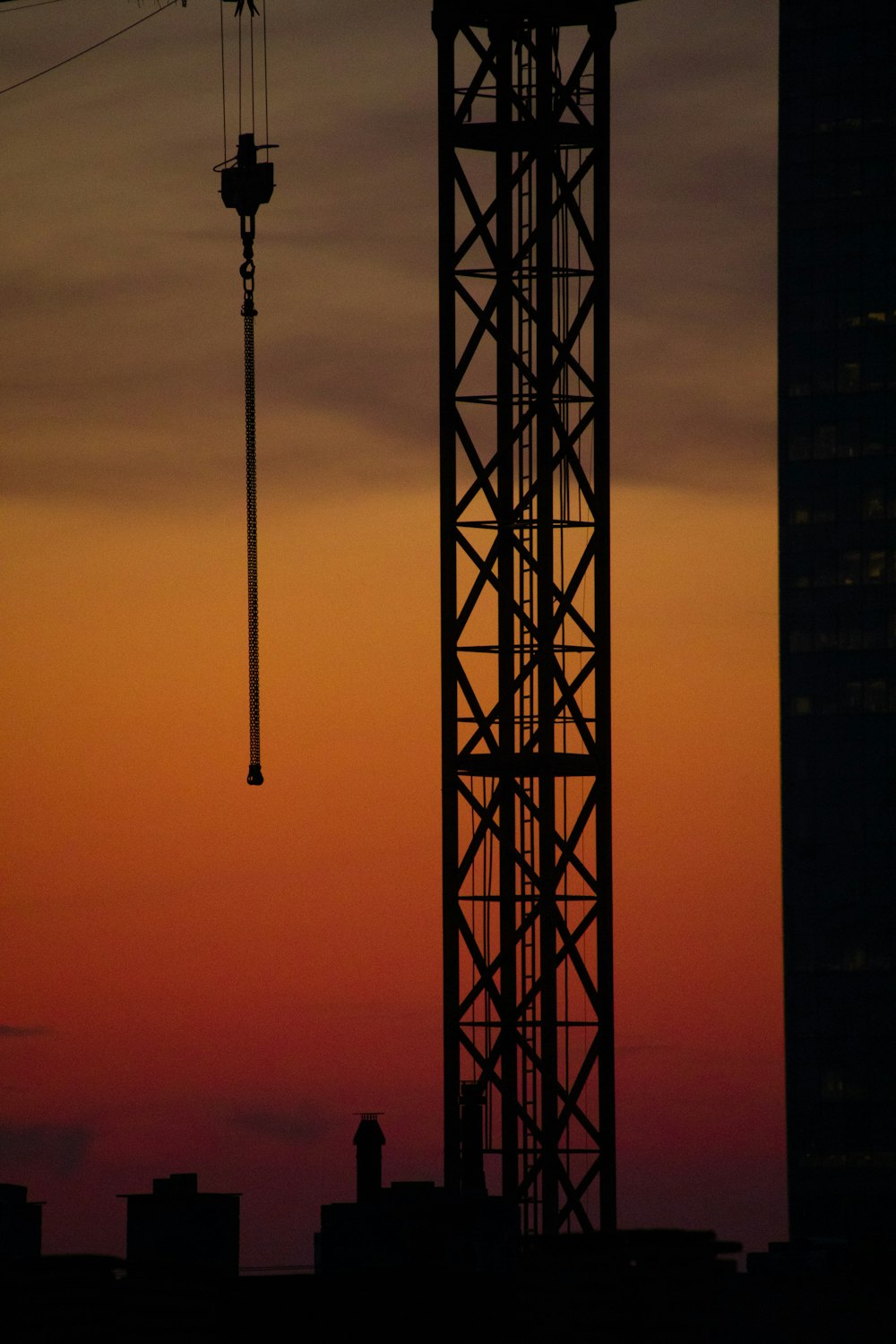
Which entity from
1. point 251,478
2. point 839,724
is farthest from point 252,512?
point 839,724

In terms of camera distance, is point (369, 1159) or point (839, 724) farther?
point (839, 724)

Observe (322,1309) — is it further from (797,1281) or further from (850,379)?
(850,379)

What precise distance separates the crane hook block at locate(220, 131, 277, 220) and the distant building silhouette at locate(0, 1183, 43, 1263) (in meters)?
18.9

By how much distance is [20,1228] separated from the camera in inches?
1513

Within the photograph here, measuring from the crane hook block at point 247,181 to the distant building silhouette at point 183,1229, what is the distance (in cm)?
1903

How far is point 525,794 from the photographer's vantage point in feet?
153

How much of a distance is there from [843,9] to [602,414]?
121 m

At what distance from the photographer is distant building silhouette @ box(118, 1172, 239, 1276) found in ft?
121

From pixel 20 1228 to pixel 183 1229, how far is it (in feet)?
9.99

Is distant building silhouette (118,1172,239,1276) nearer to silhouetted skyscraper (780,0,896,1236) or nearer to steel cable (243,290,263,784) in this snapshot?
steel cable (243,290,263,784)

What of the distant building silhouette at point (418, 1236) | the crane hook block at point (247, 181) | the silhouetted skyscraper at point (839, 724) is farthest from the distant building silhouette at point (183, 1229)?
the silhouetted skyscraper at point (839, 724)

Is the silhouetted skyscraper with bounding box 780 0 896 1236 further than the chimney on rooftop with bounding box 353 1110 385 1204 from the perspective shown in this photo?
Yes

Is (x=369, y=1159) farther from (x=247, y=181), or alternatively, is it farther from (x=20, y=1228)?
(x=247, y=181)

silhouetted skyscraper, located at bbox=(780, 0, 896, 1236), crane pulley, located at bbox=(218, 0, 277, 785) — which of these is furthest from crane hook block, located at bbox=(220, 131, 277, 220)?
silhouetted skyscraper, located at bbox=(780, 0, 896, 1236)
